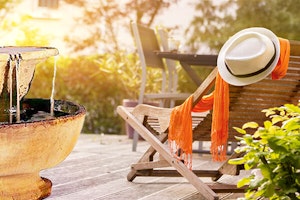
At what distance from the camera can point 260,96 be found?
3447 mm

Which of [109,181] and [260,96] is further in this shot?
[109,181]

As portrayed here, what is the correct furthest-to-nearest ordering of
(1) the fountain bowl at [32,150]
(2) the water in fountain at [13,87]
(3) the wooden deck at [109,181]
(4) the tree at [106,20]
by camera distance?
(4) the tree at [106,20] → (3) the wooden deck at [109,181] → (2) the water in fountain at [13,87] → (1) the fountain bowl at [32,150]

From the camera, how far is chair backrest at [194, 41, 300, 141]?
3.33 m

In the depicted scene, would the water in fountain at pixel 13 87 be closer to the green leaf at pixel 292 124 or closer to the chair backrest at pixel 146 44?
the green leaf at pixel 292 124

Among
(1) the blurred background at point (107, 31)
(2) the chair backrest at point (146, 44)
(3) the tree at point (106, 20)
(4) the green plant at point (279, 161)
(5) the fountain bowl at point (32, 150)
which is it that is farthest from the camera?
(3) the tree at point (106, 20)

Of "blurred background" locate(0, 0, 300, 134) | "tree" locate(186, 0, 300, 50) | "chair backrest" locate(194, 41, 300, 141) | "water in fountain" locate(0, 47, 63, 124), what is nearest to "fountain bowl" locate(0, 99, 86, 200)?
"water in fountain" locate(0, 47, 63, 124)

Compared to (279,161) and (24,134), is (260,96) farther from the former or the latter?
(279,161)

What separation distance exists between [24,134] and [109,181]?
1.19m

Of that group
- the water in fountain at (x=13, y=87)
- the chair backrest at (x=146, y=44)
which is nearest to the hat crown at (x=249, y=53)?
the water in fountain at (x=13, y=87)

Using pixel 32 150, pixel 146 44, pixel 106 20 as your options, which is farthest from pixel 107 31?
pixel 32 150

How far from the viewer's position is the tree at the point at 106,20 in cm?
835

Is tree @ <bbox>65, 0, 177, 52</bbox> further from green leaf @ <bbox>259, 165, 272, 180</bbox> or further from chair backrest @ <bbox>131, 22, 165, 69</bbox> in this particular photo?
green leaf @ <bbox>259, 165, 272, 180</bbox>

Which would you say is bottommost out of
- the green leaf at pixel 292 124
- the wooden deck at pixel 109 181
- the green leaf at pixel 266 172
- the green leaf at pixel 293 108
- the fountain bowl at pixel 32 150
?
the wooden deck at pixel 109 181

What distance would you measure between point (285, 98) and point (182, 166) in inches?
26.1
